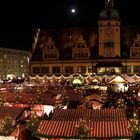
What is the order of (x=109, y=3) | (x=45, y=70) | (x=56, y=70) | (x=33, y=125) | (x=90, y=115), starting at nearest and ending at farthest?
1. (x=33, y=125)
2. (x=90, y=115)
3. (x=109, y=3)
4. (x=56, y=70)
5. (x=45, y=70)

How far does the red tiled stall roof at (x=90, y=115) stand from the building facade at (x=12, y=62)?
69947 millimetres

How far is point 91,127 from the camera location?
10344mm

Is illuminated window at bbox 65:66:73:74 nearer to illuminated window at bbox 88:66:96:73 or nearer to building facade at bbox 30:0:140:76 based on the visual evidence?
building facade at bbox 30:0:140:76

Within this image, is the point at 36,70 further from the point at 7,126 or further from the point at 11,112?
the point at 7,126

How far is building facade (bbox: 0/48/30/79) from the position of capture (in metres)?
83.4

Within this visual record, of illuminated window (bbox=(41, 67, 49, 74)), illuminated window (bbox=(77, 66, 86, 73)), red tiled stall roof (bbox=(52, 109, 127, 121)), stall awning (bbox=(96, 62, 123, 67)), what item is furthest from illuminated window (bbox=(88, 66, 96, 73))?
red tiled stall roof (bbox=(52, 109, 127, 121))

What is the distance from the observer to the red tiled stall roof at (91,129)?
10027mm

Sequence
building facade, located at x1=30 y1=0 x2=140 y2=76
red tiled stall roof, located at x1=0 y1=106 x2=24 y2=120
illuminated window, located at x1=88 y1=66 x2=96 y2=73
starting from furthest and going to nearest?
illuminated window, located at x1=88 y1=66 x2=96 y2=73 → building facade, located at x1=30 y1=0 x2=140 y2=76 → red tiled stall roof, located at x1=0 y1=106 x2=24 y2=120

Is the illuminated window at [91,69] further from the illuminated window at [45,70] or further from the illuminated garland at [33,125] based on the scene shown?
the illuminated garland at [33,125]

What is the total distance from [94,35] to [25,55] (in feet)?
139

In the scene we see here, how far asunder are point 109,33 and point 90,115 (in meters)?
44.3

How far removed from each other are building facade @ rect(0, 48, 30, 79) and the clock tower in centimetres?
3200

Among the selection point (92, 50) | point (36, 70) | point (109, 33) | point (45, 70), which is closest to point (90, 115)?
point (109, 33)

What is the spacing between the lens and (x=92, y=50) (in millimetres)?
57688
